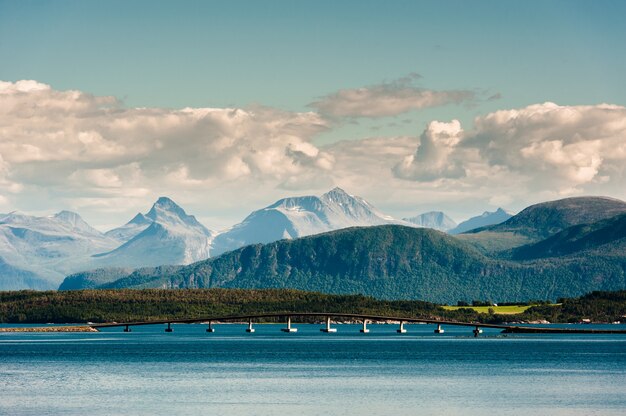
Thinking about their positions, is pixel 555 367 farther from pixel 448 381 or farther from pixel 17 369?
pixel 17 369

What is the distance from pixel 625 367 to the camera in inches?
6476

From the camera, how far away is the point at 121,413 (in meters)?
102

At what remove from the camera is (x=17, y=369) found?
160500 mm

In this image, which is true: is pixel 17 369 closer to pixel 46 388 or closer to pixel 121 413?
pixel 46 388

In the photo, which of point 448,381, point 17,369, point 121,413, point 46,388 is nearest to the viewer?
point 121,413

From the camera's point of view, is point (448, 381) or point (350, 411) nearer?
point (350, 411)

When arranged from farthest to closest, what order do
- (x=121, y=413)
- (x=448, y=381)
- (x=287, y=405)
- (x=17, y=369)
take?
(x=17, y=369)
(x=448, y=381)
(x=287, y=405)
(x=121, y=413)

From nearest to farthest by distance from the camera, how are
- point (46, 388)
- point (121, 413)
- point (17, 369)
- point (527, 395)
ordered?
point (121, 413)
point (527, 395)
point (46, 388)
point (17, 369)

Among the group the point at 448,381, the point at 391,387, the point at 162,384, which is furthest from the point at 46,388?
the point at 448,381

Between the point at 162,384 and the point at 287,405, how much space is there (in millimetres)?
28448

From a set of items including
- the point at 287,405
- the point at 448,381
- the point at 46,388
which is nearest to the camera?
the point at 287,405

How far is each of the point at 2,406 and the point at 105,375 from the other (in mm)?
40818

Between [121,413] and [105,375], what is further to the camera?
[105,375]

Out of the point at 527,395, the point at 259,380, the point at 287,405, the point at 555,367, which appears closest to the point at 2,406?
the point at 287,405
